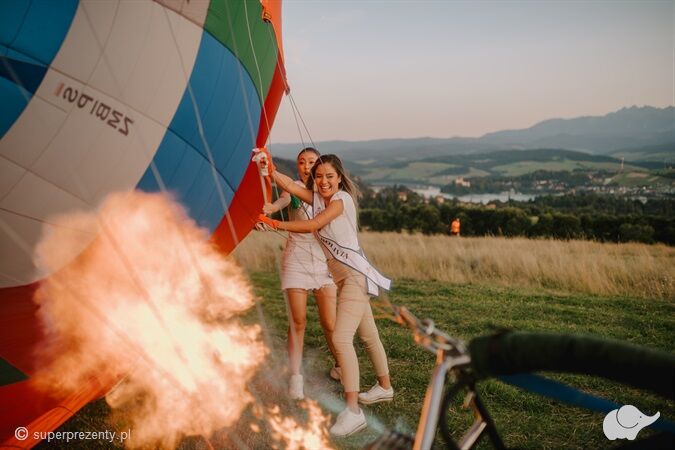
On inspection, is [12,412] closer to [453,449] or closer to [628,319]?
[453,449]

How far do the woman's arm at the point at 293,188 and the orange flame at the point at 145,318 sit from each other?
2.19 feet

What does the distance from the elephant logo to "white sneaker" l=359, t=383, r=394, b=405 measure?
152 cm

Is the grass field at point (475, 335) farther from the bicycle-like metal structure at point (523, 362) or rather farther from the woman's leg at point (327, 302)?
the woman's leg at point (327, 302)

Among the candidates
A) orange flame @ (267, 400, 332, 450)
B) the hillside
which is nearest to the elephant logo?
orange flame @ (267, 400, 332, 450)

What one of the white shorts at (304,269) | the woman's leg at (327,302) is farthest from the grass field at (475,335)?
the white shorts at (304,269)

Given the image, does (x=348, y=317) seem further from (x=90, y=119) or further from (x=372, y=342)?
(x=90, y=119)

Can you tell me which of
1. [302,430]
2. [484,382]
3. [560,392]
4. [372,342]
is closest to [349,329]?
[372,342]

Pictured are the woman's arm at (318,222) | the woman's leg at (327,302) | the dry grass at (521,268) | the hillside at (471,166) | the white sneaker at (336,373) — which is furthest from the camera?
the hillside at (471,166)

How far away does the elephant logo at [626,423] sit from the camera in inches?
136

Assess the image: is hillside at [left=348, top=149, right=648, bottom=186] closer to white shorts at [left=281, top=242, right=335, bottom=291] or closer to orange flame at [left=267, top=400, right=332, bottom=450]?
white shorts at [left=281, top=242, right=335, bottom=291]

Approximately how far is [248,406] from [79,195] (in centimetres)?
208

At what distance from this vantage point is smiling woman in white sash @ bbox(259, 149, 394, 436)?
342 centimetres

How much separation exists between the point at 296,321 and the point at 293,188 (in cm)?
107

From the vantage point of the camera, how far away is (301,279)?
153 inches
